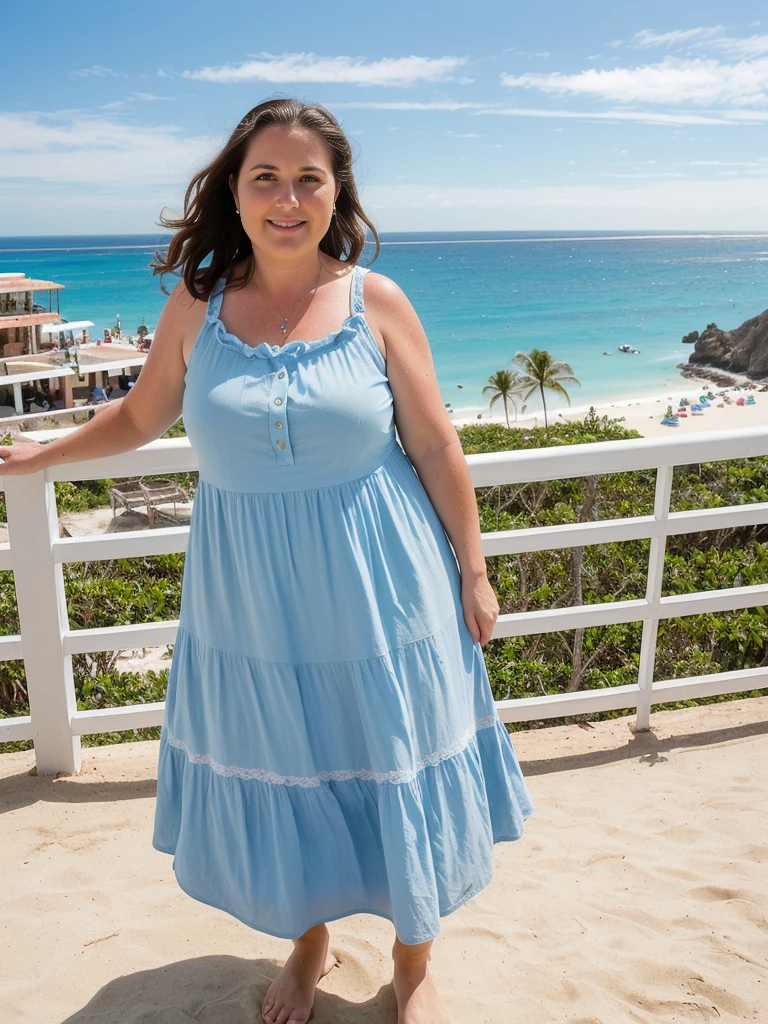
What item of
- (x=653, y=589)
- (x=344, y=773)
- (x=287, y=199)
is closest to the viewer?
(x=287, y=199)

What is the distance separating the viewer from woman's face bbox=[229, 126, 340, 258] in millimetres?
1651

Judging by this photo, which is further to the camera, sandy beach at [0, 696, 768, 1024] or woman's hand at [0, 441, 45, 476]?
woman's hand at [0, 441, 45, 476]

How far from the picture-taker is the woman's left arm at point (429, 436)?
1.72m

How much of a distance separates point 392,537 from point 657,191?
117m

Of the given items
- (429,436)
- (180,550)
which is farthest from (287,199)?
(180,550)

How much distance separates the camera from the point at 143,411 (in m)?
1.93

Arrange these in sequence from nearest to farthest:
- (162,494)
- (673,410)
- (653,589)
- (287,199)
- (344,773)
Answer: (287,199) → (344,773) → (653,589) → (162,494) → (673,410)

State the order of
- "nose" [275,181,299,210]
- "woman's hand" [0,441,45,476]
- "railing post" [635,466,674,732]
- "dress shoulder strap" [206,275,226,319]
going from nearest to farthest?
"nose" [275,181,299,210]
"dress shoulder strap" [206,275,226,319]
"woman's hand" [0,441,45,476]
"railing post" [635,466,674,732]

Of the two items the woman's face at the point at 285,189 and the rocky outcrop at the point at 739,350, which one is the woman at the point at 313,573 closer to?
the woman's face at the point at 285,189

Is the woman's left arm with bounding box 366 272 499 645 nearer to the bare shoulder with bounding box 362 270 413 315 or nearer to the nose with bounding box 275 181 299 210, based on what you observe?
the bare shoulder with bounding box 362 270 413 315

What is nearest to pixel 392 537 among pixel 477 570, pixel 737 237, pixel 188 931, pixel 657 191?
pixel 477 570

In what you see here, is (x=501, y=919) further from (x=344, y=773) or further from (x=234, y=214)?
(x=234, y=214)

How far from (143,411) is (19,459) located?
486 millimetres

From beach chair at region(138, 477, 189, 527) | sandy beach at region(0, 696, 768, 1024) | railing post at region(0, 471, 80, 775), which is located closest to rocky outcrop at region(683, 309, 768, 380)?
beach chair at region(138, 477, 189, 527)
